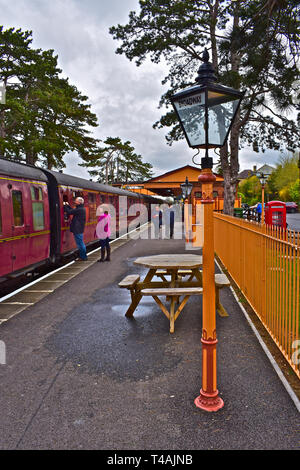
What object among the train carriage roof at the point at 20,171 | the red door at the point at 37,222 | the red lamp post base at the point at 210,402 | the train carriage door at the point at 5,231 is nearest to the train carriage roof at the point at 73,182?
the train carriage roof at the point at 20,171

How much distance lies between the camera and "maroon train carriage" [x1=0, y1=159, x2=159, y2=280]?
24.9ft

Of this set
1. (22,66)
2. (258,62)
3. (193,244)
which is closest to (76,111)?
(22,66)

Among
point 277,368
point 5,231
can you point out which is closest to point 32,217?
point 5,231

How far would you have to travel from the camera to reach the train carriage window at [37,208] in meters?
9.01

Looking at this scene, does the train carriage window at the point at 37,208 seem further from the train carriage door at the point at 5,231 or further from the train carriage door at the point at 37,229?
the train carriage door at the point at 5,231

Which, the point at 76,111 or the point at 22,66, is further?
the point at 76,111

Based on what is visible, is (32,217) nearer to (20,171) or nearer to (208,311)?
(20,171)

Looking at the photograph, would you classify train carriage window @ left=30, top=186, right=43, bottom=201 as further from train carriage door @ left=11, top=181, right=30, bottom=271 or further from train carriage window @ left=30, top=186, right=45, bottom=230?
train carriage door @ left=11, top=181, right=30, bottom=271

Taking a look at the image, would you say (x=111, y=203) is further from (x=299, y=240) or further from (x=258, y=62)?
(x=299, y=240)

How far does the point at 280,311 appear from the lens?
455 centimetres

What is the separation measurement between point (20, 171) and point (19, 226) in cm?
126

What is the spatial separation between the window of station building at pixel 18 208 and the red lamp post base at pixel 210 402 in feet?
19.3

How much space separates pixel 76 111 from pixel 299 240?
30.4 meters

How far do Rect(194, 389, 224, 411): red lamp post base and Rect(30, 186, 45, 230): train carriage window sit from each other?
6.66m
